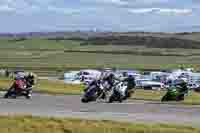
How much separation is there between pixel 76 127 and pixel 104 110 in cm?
705

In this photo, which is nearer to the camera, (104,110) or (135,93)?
(104,110)

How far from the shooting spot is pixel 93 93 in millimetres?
28531

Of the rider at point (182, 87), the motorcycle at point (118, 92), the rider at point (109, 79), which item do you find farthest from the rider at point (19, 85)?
the rider at point (182, 87)

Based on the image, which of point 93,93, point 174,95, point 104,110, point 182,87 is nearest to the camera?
point 104,110

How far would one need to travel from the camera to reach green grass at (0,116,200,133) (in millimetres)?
16797

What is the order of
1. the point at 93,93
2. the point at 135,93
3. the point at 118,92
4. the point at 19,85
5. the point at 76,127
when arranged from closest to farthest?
the point at 76,127 → the point at 93,93 → the point at 118,92 → the point at 19,85 → the point at 135,93

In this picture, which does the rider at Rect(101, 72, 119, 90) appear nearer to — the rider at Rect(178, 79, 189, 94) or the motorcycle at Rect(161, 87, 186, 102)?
the motorcycle at Rect(161, 87, 186, 102)

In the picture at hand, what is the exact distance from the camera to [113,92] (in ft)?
93.4

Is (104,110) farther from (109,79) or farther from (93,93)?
(109,79)

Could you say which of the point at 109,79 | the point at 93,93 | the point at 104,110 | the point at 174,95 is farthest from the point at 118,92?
the point at 104,110

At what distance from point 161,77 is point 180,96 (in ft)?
148

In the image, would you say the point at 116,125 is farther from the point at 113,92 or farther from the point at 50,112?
the point at 113,92

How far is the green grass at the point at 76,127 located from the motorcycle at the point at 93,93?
9771 millimetres

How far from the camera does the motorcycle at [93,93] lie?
2836 centimetres
